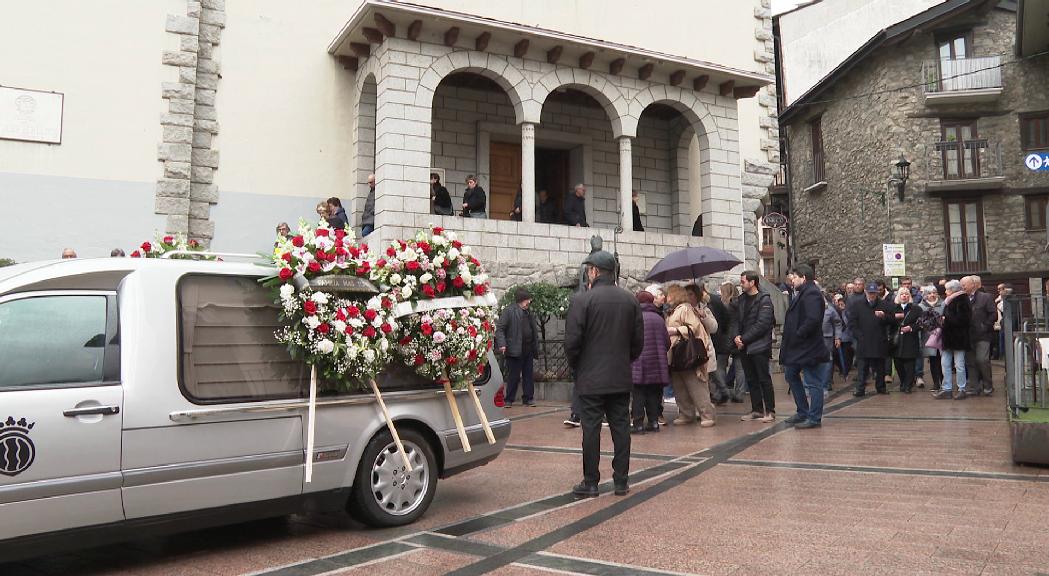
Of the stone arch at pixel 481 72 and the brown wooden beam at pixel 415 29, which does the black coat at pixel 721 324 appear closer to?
→ the stone arch at pixel 481 72

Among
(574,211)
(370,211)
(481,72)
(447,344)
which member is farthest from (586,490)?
(574,211)

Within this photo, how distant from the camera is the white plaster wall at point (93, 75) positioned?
13.8m

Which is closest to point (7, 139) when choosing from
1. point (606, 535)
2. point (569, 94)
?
point (569, 94)

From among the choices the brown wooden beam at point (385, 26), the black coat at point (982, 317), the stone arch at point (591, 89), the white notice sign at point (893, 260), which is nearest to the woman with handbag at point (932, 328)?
the black coat at point (982, 317)

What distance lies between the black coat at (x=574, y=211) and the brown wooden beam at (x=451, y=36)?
155 inches

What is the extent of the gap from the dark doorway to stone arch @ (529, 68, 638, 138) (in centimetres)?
263

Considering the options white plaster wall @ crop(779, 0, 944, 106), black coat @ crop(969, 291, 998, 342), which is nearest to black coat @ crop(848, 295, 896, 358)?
black coat @ crop(969, 291, 998, 342)

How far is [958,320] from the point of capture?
1224 cm

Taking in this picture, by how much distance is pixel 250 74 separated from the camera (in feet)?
51.3

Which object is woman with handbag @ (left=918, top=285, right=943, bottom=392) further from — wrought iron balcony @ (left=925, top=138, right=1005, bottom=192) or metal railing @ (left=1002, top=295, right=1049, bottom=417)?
wrought iron balcony @ (left=925, top=138, right=1005, bottom=192)

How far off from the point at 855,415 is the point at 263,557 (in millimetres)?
8473

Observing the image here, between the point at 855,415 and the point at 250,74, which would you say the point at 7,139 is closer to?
the point at 250,74

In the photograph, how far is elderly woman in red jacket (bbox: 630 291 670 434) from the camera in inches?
377

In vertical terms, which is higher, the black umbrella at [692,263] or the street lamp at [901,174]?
the street lamp at [901,174]
